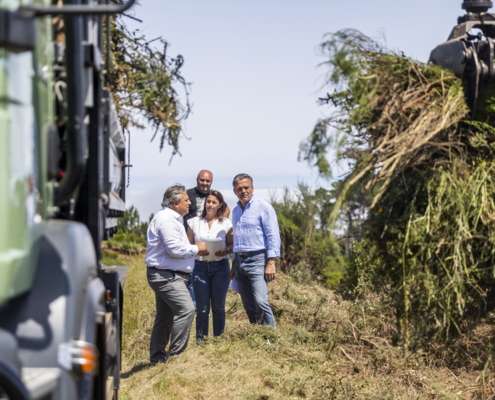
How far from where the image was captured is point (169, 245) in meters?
4.95

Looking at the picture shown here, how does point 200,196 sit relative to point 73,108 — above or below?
below

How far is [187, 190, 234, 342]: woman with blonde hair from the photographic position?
5.64 meters

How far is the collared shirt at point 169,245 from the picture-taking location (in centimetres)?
497

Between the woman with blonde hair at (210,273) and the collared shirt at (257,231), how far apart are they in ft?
0.82

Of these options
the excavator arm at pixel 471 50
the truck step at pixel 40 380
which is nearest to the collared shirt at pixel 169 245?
the excavator arm at pixel 471 50

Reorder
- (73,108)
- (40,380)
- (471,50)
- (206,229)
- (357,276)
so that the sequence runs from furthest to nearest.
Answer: (357,276) → (206,229) → (471,50) → (73,108) → (40,380)

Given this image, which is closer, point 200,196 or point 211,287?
point 211,287

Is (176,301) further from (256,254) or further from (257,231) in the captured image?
(257,231)

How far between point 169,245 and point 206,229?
92 centimetres

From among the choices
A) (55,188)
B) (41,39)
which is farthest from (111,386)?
(41,39)

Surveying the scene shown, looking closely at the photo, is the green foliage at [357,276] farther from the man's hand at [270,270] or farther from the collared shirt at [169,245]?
the collared shirt at [169,245]

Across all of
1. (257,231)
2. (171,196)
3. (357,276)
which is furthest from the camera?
(357,276)

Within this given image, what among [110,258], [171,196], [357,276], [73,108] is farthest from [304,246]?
[73,108]

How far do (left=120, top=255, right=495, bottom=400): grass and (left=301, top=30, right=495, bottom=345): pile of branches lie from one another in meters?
0.68
